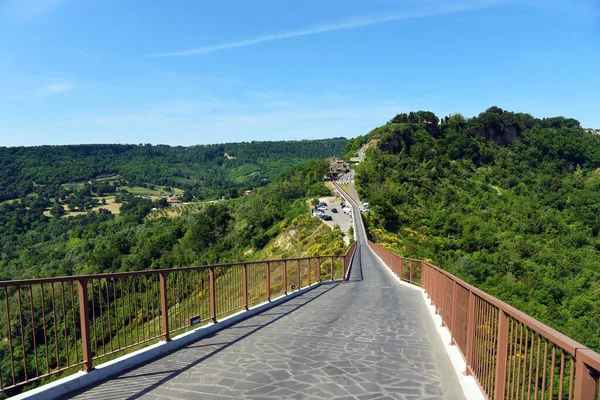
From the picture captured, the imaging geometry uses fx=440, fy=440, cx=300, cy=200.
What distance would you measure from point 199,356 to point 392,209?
6270 centimetres

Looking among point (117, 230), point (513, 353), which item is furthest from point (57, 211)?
point (513, 353)

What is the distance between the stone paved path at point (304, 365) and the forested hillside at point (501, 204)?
2666 cm

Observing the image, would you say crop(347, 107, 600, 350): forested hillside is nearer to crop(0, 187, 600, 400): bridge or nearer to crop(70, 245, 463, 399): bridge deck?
crop(70, 245, 463, 399): bridge deck

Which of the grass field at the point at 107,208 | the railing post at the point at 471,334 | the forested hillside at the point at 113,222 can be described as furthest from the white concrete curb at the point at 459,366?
the grass field at the point at 107,208

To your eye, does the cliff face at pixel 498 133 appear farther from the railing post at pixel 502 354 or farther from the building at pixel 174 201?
the railing post at pixel 502 354

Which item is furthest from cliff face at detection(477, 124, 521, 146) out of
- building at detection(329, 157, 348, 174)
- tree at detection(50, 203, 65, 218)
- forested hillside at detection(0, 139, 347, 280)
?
tree at detection(50, 203, 65, 218)

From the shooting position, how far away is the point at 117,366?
5.47 meters

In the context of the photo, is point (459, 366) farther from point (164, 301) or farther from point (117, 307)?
point (117, 307)

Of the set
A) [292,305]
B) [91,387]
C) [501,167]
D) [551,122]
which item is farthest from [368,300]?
[551,122]

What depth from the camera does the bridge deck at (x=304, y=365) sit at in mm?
4676

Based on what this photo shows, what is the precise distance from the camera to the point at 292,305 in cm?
1114

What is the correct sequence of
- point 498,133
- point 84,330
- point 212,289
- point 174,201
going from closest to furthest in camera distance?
1. point 84,330
2. point 212,289
3. point 498,133
4. point 174,201

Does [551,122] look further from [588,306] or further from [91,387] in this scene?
[91,387]

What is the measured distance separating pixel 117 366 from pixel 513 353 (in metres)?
4.51
